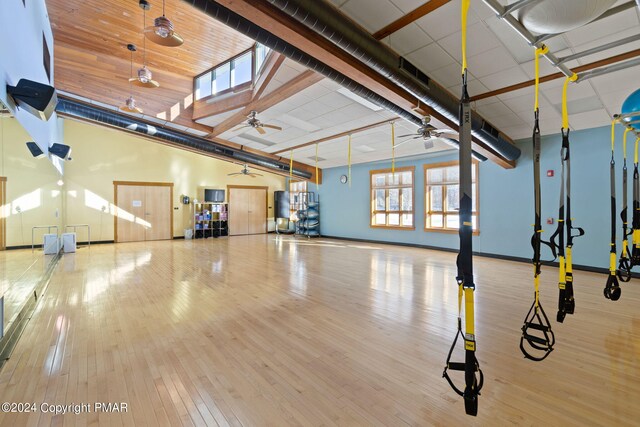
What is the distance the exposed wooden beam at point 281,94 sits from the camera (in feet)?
17.3

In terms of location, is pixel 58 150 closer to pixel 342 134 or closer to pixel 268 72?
pixel 268 72

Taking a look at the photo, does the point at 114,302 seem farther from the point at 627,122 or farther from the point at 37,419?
the point at 627,122

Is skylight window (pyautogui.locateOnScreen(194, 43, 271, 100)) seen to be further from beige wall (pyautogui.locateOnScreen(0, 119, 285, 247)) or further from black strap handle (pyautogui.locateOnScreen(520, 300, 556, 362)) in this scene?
black strap handle (pyautogui.locateOnScreen(520, 300, 556, 362))

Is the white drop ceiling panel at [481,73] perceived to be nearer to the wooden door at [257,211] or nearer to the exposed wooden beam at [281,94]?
the exposed wooden beam at [281,94]

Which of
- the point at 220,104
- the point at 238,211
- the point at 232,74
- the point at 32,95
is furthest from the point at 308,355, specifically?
the point at 238,211

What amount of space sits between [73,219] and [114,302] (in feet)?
26.9

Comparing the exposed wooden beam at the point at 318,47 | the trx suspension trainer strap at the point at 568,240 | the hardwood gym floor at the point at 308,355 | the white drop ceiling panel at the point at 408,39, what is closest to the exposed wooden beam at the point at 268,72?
the exposed wooden beam at the point at 318,47

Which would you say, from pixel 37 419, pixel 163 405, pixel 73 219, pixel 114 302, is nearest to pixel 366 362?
pixel 163 405

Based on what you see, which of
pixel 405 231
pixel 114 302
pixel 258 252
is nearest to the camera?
pixel 114 302

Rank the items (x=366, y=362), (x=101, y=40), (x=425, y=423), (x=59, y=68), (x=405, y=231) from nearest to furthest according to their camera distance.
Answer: (x=425, y=423) → (x=366, y=362) → (x=101, y=40) → (x=59, y=68) → (x=405, y=231)

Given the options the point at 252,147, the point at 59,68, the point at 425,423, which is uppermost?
the point at 59,68

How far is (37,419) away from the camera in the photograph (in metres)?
1.86

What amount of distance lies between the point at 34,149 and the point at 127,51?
3.98 metres

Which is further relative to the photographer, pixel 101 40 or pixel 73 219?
pixel 73 219
